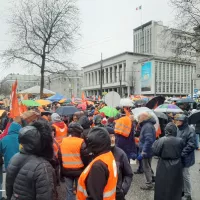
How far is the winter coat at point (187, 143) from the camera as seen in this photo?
4.82 m

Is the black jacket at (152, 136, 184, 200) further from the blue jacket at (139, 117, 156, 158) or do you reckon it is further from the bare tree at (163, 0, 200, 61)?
the bare tree at (163, 0, 200, 61)

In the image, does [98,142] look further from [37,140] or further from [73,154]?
[73,154]

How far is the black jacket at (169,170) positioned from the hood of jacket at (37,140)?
2.36 metres

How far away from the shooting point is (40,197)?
8.14 ft

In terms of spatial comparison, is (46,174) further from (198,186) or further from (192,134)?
(198,186)

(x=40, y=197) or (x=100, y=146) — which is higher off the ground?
(x=100, y=146)

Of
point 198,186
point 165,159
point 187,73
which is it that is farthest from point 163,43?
point 187,73

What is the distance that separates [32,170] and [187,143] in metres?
3.40

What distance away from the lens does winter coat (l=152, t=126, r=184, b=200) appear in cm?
442

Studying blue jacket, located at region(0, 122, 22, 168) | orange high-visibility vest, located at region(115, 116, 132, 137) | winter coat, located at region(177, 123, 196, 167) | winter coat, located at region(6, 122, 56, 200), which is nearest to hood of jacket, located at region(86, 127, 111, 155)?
winter coat, located at region(6, 122, 56, 200)

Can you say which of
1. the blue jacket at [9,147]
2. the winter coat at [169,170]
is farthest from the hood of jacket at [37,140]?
the winter coat at [169,170]

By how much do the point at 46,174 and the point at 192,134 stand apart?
11.2 feet

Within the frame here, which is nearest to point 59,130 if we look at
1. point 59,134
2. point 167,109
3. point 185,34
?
point 59,134

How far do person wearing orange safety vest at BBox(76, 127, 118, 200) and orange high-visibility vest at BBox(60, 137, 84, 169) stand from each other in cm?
166
